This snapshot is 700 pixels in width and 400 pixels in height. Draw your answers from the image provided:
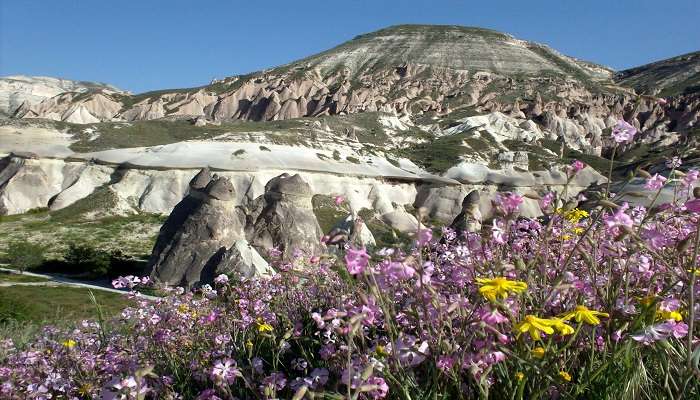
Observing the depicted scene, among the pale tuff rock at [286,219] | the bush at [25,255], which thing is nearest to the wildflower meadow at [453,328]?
the pale tuff rock at [286,219]

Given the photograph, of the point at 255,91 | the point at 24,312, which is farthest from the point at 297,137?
the point at 255,91

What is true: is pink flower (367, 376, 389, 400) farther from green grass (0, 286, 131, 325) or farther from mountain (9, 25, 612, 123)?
mountain (9, 25, 612, 123)

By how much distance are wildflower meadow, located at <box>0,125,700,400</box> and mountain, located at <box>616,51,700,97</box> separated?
125604 millimetres

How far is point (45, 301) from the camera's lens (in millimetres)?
20469

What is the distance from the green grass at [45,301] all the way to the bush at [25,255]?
5650 mm

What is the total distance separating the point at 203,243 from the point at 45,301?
7.05 m

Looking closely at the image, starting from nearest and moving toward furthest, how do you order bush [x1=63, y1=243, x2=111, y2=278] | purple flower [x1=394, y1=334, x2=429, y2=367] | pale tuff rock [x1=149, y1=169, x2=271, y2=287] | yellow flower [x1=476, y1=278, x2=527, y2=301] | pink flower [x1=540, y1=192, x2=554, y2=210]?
yellow flower [x1=476, y1=278, x2=527, y2=301] < purple flower [x1=394, y1=334, x2=429, y2=367] < pink flower [x1=540, y1=192, x2=554, y2=210] < pale tuff rock [x1=149, y1=169, x2=271, y2=287] < bush [x1=63, y1=243, x2=111, y2=278]

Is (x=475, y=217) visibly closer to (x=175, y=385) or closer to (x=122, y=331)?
(x=175, y=385)

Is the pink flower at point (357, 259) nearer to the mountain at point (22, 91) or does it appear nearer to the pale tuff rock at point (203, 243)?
the pale tuff rock at point (203, 243)

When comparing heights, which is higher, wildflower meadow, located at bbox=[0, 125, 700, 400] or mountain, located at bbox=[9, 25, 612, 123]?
mountain, located at bbox=[9, 25, 612, 123]

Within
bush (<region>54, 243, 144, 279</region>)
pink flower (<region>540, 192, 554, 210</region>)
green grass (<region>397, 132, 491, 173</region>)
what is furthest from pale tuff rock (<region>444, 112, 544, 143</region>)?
pink flower (<region>540, 192, 554, 210</region>)

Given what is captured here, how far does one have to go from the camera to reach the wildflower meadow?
2.17m

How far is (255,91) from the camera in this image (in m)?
129

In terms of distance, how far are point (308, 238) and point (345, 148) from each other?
36.7m
